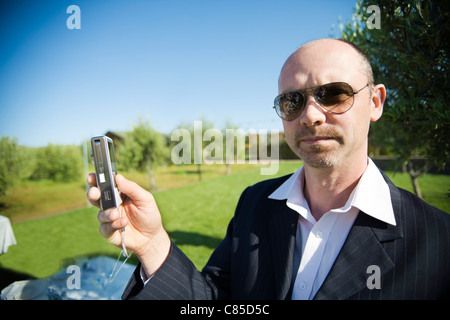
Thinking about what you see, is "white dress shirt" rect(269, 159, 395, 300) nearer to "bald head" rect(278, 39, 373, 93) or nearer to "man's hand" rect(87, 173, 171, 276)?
"bald head" rect(278, 39, 373, 93)

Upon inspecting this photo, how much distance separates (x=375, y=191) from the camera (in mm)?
1450

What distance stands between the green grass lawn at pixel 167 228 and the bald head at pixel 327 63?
3838 millimetres

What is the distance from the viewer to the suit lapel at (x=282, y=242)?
1392 millimetres

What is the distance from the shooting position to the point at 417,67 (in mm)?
2381

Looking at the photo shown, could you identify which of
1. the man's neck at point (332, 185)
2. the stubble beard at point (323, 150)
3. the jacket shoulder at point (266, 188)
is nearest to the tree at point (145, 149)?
the jacket shoulder at point (266, 188)

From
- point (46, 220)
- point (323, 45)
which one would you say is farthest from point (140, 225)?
point (46, 220)

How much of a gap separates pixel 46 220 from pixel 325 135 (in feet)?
60.5

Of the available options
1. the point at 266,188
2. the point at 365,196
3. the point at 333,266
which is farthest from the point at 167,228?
the point at 365,196

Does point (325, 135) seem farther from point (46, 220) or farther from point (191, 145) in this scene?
point (191, 145)

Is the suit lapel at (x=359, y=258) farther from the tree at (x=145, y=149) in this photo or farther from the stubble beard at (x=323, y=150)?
the tree at (x=145, y=149)

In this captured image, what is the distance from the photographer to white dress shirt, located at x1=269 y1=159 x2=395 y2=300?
54.4 inches

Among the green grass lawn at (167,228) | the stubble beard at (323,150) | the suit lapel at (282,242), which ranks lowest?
the green grass lawn at (167,228)

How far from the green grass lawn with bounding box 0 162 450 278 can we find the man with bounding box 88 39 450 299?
3171 mm

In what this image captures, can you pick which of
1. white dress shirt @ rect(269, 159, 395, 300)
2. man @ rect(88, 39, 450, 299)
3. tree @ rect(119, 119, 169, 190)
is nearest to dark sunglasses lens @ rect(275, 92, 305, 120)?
man @ rect(88, 39, 450, 299)
